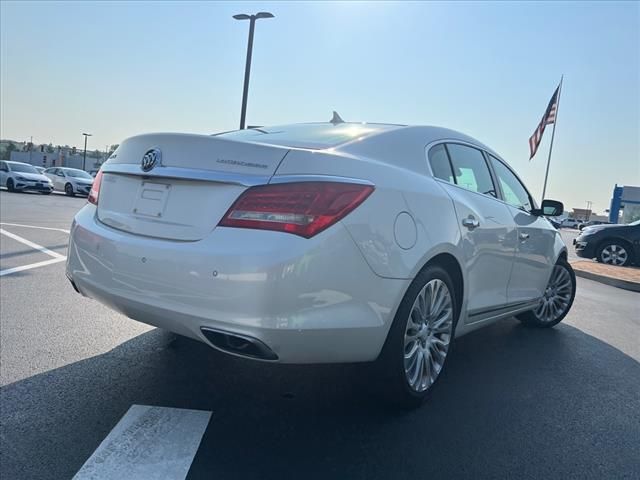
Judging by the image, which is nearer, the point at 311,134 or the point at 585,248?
the point at 311,134

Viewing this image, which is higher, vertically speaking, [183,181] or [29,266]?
[183,181]

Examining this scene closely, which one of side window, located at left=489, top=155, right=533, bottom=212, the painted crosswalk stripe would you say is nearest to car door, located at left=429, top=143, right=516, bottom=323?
side window, located at left=489, top=155, right=533, bottom=212

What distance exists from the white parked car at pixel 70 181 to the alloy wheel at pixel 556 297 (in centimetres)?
2491

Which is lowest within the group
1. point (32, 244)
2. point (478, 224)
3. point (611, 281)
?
point (32, 244)

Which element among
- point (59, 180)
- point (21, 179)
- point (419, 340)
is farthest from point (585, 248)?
point (59, 180)

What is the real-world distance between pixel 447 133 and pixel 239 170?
1.80 meters

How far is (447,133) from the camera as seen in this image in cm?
370

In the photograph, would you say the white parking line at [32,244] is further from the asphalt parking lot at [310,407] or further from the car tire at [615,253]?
the car tire at [615,253]

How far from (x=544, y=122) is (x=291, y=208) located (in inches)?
924

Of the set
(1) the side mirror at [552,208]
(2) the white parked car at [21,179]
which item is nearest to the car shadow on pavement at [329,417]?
(1) the side mirror at [552,208]

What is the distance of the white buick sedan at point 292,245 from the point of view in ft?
7.64

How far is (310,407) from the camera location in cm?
297

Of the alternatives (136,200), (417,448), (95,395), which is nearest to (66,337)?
(95,395)

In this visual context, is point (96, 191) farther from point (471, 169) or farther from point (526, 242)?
point (526, 242)
